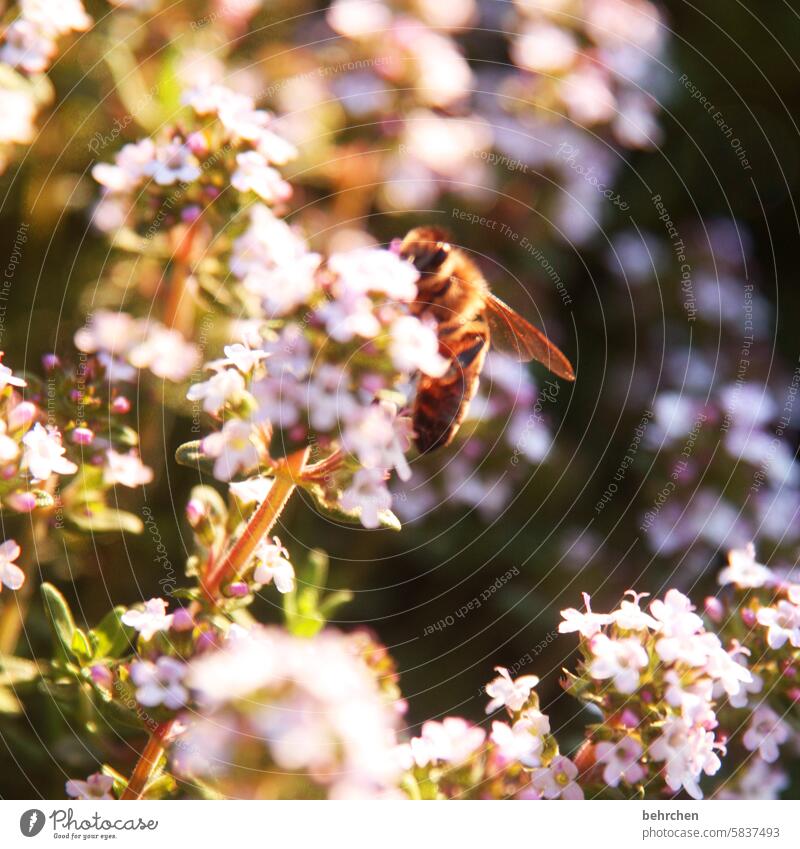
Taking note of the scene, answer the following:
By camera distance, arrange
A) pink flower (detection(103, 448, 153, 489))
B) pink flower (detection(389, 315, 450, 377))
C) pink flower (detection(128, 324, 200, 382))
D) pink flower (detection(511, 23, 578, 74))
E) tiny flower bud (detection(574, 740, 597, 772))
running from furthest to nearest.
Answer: pink flower (detection(511, 23, 578, 74))
pink flower (detection(128, 324, 200, 382))
pink flower (detection(103, 448, 153, 489))
tiny flower bud (detection(574, 740, 597, 772))
pink flower (detection(389, 315, 450, 377))

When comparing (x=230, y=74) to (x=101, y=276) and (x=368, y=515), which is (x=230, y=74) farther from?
(x=368, y=515)

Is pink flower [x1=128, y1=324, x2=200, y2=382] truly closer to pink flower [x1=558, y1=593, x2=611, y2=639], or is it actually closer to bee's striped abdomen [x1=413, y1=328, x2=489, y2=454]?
bee's striped abdomen [x1=413, y1=328, x2=489, y2=454]

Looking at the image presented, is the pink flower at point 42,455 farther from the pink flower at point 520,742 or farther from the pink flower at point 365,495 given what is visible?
the pink flower at point 520,742

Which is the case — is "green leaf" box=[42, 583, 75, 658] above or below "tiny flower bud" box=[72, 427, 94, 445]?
below

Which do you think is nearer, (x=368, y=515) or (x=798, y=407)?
(x=368, y=515)
